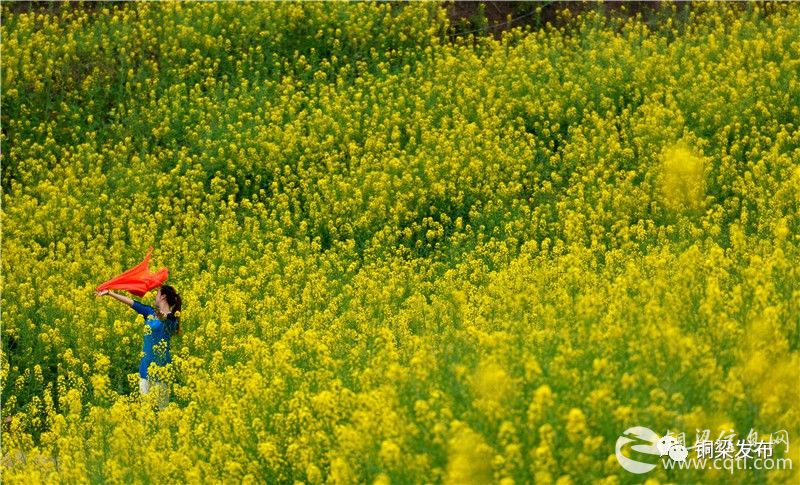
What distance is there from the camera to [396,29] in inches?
698

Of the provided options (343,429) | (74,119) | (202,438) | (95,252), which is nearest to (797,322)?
(343,429)

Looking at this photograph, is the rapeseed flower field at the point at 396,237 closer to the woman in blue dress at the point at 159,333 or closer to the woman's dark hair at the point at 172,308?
the woman in blue dress at the point at 159,333

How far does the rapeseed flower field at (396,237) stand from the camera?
6.33 m

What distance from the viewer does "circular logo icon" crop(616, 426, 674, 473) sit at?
18.6ft

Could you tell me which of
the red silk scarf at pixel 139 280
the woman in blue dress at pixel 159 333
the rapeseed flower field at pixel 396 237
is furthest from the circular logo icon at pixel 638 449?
the red silk scarf at pixel 139 280

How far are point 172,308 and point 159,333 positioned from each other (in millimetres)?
323

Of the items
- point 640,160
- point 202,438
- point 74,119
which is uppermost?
point 74,119

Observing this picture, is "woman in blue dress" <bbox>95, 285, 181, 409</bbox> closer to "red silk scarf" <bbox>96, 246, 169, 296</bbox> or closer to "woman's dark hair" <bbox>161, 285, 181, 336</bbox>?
"woman's dark hair" <bbox>161, 285, 181, 336</bbox>

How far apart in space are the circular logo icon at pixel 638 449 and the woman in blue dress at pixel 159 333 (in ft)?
14.4

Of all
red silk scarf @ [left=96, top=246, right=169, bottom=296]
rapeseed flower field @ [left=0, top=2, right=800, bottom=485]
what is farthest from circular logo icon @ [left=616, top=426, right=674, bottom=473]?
red silk scarf @ [left=96, top=246, right=169, bottom=296]

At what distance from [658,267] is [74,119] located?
974 centimetres

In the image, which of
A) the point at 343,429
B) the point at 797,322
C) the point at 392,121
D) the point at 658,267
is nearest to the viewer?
the point at 343,429

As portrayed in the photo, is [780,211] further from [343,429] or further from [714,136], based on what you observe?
[343,429]

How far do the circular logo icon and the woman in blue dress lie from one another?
440 cm
